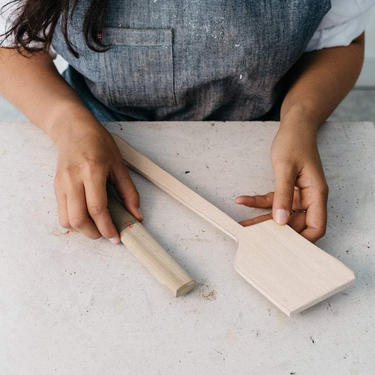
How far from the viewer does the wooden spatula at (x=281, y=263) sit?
1.54 ft

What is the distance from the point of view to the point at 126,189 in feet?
1.93

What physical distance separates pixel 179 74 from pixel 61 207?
26 cm

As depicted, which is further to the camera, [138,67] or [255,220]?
[138,67]

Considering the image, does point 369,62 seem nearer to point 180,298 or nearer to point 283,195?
point 283,195

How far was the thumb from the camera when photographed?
0.54m

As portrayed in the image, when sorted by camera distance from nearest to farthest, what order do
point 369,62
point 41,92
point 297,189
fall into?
point 297,189 < point 41,92 < point 369,62

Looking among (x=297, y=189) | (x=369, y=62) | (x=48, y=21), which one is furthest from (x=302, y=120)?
(x=369, y=62)

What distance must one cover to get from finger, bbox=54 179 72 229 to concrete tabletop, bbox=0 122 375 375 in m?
0.01

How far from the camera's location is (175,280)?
492 mm

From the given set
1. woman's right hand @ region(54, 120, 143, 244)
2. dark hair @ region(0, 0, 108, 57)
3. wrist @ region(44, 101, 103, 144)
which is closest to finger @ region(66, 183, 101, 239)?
woman's right hand @ region(54, 120, 143, 244)

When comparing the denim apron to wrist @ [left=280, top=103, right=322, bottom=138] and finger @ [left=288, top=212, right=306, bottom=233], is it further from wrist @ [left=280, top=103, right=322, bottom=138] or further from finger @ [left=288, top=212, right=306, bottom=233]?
finger @ [left=288, top=212, right=306, bottom=233]

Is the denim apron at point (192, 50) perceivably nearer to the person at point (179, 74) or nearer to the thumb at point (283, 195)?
the person at point (179, 74)

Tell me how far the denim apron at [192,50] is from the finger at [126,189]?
0.16 meters

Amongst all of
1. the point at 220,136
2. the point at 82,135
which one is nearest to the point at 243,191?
the point at 220,136
